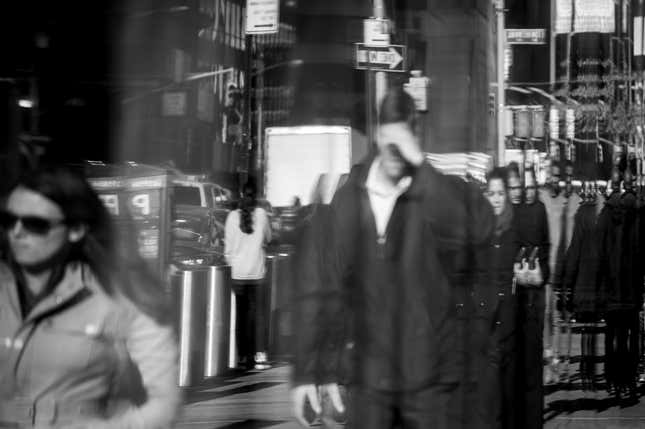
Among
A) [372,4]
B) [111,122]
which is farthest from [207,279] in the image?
[372,4]

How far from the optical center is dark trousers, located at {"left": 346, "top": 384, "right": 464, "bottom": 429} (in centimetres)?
306

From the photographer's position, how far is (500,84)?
324 cm

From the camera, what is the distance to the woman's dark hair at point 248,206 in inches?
101

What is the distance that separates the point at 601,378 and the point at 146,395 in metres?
4.95

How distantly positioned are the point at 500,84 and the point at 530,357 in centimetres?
195

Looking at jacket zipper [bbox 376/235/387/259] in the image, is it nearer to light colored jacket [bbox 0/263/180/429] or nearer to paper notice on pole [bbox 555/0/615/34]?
light colored jacket [bbox 0/263/180/429]

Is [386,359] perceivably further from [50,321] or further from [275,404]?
[50,321]

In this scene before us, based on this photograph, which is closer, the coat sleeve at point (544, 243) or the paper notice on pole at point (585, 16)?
the paper notice on pole at point (585, 16)

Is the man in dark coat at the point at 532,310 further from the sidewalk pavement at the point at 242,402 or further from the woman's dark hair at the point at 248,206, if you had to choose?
the woman's dark hair at the point at 248,206

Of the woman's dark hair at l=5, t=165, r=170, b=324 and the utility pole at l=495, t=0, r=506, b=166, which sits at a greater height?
the utility pole at l=495, t=0, r=506, b=166

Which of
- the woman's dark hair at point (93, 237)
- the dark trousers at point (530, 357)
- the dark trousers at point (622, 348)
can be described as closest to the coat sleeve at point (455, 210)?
the woman's dark hair at point (93, 237)

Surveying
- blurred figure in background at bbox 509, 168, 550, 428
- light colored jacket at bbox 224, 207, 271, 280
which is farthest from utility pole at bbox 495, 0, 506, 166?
light colored jacket at bbox 224, 207, 271, 280

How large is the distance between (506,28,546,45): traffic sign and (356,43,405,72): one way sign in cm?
55

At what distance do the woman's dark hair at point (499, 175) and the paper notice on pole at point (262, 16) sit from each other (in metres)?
0.71
